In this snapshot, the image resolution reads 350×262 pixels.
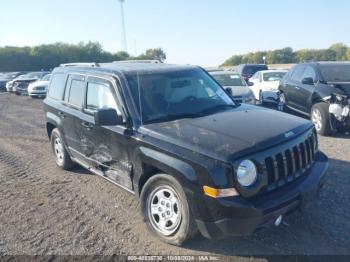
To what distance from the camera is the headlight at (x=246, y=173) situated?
10.4 feet

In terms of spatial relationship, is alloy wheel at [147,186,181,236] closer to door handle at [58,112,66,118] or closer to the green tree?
door handle at [58,112,66,118]

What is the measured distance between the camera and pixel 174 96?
4.48 meters

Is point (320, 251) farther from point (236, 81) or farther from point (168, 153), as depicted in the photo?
point (236, 81)

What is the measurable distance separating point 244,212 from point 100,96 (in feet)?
8.77

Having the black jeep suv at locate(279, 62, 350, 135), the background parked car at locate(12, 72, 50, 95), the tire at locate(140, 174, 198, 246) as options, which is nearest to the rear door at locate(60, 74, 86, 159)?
the tire at locate(140, 174, 198, 246)

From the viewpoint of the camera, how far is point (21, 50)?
58219 millimetres

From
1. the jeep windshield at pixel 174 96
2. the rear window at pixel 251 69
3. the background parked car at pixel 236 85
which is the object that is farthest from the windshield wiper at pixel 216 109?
the rear window at pixel 251 69

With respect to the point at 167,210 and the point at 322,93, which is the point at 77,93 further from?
the point at 322,93

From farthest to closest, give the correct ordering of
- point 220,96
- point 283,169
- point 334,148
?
point 334,148, point 220,96, point 283,169

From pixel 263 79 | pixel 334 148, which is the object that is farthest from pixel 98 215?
pixel 263 79

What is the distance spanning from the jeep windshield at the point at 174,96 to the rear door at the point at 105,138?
29 cm

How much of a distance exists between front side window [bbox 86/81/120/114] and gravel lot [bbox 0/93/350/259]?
1.42m

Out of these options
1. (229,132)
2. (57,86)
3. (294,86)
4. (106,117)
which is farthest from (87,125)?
(294,86)

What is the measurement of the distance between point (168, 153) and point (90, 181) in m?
2.84
